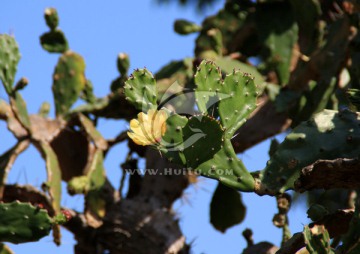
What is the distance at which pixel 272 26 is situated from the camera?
13.8 ft

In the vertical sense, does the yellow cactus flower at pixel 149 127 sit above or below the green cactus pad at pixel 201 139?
above

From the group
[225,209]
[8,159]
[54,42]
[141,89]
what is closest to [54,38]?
[54,42]

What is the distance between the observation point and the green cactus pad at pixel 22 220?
2.89m

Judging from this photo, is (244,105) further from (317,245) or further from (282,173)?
(317,245)

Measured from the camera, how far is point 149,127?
2.30 m

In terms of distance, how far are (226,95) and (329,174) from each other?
37 cm

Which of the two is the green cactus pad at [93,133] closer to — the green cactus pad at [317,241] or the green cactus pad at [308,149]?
the green cactus pad at [308,149]

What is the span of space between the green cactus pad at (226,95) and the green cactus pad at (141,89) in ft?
0.44

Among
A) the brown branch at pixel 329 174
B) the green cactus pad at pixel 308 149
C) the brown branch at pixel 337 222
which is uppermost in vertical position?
the green cactus pad at pixel 308 149

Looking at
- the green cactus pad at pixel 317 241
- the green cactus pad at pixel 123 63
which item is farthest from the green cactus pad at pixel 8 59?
the green cactus pad at pixel 317 241

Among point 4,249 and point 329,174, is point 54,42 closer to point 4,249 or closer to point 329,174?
point 4,249

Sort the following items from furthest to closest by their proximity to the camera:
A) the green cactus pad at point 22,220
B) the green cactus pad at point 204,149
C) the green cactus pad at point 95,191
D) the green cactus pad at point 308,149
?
the green cactus pad at point 95,191 < the green cactus pad at point 22,220 < the green cactus pad at point 308,149 < the green cactus pad at point 204,149

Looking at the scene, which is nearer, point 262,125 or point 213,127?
point 213,127

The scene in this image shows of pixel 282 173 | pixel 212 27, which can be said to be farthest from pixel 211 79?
pixel 212 27
